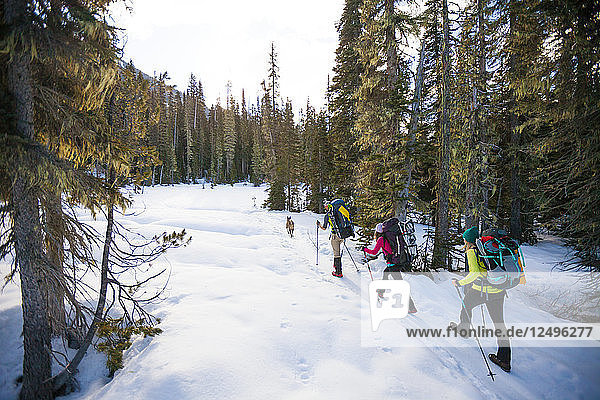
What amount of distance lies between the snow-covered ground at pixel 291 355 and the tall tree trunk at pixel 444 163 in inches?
96.6

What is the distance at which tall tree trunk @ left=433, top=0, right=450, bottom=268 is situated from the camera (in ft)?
32.0

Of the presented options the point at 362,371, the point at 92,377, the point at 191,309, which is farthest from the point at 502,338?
the point at 92,377

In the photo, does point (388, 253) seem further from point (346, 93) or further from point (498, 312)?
point (346, 93)

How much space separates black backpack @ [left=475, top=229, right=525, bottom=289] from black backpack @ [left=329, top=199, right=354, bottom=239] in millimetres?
3960

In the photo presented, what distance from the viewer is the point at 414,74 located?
401 inches

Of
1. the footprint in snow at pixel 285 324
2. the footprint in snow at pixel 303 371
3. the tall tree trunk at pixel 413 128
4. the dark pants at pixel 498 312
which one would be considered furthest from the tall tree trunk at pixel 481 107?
the footprint in snow at pixel 303 371

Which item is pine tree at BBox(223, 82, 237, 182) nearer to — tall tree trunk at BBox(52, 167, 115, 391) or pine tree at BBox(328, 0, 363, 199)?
pine tree at BBox(328, 0, 363, 199)

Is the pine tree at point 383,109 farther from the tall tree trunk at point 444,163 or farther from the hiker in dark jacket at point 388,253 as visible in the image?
the hiker in dark jacket at point 388,253

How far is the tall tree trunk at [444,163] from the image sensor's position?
32.0ft

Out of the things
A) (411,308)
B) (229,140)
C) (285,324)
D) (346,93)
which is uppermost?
(229,140)

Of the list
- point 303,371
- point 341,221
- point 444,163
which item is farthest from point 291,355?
point 444,163

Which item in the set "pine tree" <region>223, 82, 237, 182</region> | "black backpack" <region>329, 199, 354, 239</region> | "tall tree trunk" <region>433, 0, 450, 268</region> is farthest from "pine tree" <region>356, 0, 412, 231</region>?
"pine tree" <region>223, 82, 237, 182</region>

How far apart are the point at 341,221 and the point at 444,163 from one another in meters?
5.59

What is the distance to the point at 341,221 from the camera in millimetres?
8125
